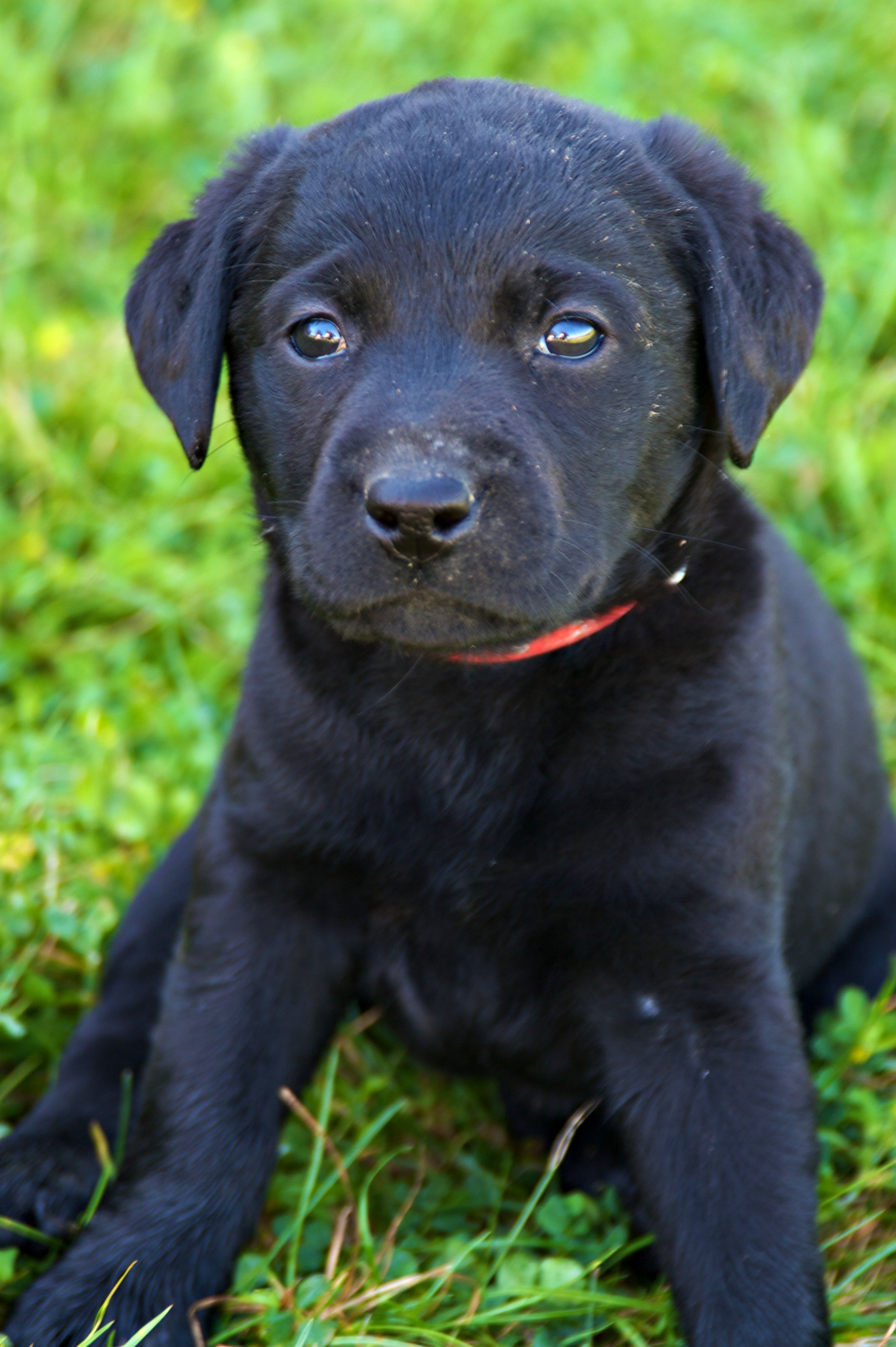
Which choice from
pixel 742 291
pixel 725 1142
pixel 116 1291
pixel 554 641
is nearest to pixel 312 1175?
pixel 116 1291

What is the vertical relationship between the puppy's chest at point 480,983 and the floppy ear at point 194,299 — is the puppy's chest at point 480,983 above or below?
below

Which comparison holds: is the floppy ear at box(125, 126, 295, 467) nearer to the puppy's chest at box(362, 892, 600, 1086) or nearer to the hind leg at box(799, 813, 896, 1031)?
the puppy's chest at box(362, 892, 600, 1086)

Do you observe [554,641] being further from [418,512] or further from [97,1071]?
[97,1071]

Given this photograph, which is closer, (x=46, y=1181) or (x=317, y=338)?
(x=317, y=338)

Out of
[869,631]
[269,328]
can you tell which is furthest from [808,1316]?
[869,631]

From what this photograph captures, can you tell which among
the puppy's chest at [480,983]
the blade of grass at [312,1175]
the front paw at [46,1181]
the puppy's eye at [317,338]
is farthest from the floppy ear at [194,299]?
the front paw at [46,1181]

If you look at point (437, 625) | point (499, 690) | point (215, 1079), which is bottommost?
point (215, 1079)

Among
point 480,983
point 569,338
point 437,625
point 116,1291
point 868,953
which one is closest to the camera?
point 437,625

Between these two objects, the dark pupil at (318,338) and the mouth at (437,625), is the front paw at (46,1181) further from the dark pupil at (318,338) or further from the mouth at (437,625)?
the dark pupil at (318,338)
